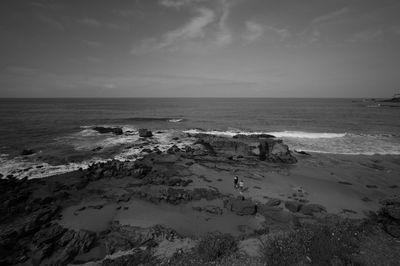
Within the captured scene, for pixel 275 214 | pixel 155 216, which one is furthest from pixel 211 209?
pixel 275 214

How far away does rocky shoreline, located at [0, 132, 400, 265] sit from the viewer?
334 inches

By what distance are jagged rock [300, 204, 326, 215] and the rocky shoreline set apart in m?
0.07

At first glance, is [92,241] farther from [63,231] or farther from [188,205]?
[188,205]

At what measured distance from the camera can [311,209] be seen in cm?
1220

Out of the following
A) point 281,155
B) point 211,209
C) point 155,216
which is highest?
point 281,155

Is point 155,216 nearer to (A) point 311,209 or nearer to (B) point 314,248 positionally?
(B) point 314,248

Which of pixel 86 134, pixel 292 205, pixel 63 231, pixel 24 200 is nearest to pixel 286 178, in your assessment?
pixel 292 205

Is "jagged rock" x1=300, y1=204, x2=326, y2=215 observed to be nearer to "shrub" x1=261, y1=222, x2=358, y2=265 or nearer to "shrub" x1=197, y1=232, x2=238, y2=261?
"shrub" x1=261, y1=222, x2=358, y2=265

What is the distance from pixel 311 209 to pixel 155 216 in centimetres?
955

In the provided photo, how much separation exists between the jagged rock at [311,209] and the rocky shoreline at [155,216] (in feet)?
0.23

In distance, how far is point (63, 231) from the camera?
10039 millimetres

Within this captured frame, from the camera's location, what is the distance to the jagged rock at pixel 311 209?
39.4ft

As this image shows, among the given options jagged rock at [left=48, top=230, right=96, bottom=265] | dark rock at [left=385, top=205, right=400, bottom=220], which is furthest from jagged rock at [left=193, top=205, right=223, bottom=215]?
dark rock at [left=385, top=205, right=400, bottom=220]

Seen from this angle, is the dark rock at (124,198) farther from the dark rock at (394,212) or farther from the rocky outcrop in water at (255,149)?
the dark rock at (394,212)
